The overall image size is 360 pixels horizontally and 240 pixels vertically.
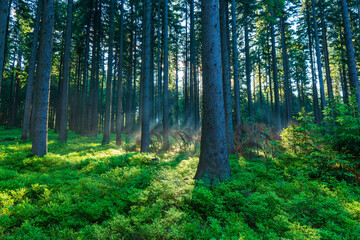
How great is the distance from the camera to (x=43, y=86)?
7.84 meters

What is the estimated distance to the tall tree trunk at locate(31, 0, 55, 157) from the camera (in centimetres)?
773

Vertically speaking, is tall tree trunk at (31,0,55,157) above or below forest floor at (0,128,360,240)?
above

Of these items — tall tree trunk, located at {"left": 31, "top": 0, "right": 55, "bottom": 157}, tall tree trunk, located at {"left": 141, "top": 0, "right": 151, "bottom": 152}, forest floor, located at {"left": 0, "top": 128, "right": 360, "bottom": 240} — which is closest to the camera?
forest floor, located at {"left": 0, "top": 128, "right": 360, "bottom": 240}

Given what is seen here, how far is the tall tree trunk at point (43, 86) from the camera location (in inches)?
304

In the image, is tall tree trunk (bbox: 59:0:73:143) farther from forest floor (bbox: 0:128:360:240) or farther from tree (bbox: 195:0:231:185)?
tree (bbox: 195:0:231:185)

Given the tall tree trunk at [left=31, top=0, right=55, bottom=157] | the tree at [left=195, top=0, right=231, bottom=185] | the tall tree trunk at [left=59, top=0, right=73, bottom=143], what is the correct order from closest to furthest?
the tree at [left=195, top=0, right=231, bottom=185] < the tall tree trunk at [left=31, top=0, right=55, bottom=157] < the tall tree trunk at [left=59, top=0, right=73, bottom=143]

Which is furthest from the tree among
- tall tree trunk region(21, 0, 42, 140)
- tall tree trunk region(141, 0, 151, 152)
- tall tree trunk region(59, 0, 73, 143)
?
tall tree trunk region(21, 0, 42, 140)

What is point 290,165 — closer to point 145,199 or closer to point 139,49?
point 145,199

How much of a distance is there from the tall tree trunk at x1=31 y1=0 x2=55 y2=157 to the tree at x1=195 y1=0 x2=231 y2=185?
738 centimetres

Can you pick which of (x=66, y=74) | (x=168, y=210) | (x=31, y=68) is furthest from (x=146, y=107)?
(x=31, y=68)

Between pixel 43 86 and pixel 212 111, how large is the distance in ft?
25.9

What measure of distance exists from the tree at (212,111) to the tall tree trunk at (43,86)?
290 inches

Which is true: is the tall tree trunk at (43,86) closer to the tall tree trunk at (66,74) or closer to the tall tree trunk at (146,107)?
the tall tree trunk at (146,107)

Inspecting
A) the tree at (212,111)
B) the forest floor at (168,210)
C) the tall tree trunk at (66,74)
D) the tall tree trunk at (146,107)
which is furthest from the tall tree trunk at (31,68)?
the tree at (212,111)
